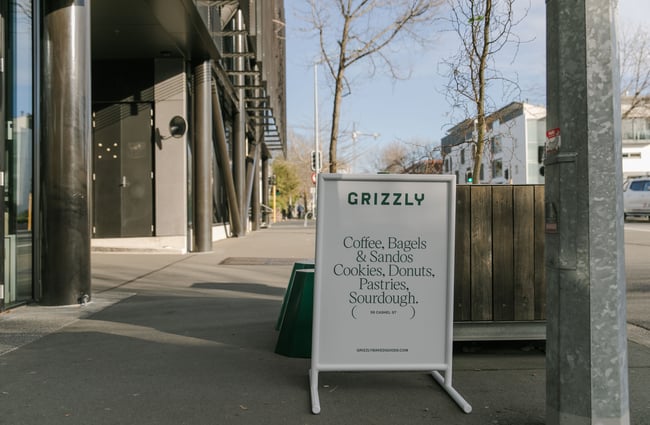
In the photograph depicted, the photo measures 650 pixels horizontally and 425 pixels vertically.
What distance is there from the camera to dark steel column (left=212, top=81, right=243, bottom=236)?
58.0 ft

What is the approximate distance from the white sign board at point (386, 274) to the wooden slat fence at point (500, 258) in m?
0.75

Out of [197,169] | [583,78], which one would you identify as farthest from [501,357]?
[197,169]

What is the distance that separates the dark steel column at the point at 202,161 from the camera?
1564 centimetres

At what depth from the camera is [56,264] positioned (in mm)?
7223

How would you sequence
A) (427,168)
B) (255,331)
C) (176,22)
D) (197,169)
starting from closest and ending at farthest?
(255,331) < (427,168) < (176,22) < (197,169)

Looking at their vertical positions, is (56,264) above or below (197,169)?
below

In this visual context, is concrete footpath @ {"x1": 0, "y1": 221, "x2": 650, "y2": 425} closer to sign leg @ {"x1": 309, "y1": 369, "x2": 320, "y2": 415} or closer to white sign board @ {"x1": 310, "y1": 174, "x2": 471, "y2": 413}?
sign leg @ {"x1": 309, "y1": 369, "x2": 320, "y2": 415}

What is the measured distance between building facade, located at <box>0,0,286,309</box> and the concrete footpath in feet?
3.20

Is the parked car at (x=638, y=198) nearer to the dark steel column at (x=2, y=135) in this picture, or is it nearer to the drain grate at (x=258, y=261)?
the drain grate at (x=258, y=261)

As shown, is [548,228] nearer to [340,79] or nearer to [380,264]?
[380,264]

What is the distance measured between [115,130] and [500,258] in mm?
13052

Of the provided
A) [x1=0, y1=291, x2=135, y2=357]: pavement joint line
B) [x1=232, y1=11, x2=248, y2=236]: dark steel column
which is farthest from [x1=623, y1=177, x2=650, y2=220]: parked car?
[x1=0, y1=291, x2=135, y2=357]: pavement joint line

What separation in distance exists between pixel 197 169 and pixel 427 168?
25.5 ft

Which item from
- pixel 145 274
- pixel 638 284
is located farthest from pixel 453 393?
pixel 145 274
